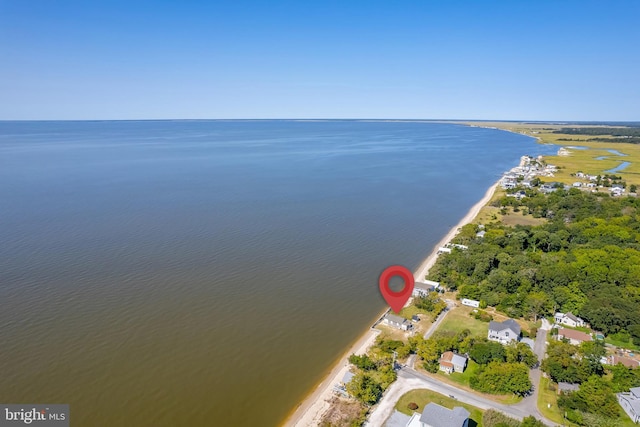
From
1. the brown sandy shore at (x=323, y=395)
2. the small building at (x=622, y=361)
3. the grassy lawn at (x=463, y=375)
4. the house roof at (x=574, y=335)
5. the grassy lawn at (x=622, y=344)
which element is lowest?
the brown sandy shore at (x=323, y=395)

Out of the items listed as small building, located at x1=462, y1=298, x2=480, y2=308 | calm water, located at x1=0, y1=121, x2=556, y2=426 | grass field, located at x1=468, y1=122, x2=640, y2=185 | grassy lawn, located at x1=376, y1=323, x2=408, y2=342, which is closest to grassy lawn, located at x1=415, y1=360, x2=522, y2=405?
grassy lawn, located at x1=376, y1=323, x2=408, y2=342

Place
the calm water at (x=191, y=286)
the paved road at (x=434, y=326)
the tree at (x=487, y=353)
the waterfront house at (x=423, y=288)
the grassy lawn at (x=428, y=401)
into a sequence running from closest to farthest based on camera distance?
the grassy lawn at (x=428, y=401) → the calm water at (x=191, y=286) → the tree at (x=487, y=353) → the paved road at (x=434, y=326) → the waterfront house at (x=423, y=288)

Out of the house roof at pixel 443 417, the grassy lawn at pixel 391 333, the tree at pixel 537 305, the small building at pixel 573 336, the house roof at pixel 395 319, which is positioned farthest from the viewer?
the tree at pixel 537 305

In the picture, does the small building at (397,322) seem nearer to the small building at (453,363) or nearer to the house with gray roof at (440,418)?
the small building at (453,363)

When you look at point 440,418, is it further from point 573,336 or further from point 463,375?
point 573,336

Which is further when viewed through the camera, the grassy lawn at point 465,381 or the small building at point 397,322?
the small building at point 397,322

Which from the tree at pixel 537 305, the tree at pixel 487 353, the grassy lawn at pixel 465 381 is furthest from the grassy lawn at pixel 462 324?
the tree at pixel 537 305

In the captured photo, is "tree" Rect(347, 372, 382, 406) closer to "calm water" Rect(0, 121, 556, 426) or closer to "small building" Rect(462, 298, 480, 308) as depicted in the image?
"calm water" Rect(0, 121, 556, 426)
